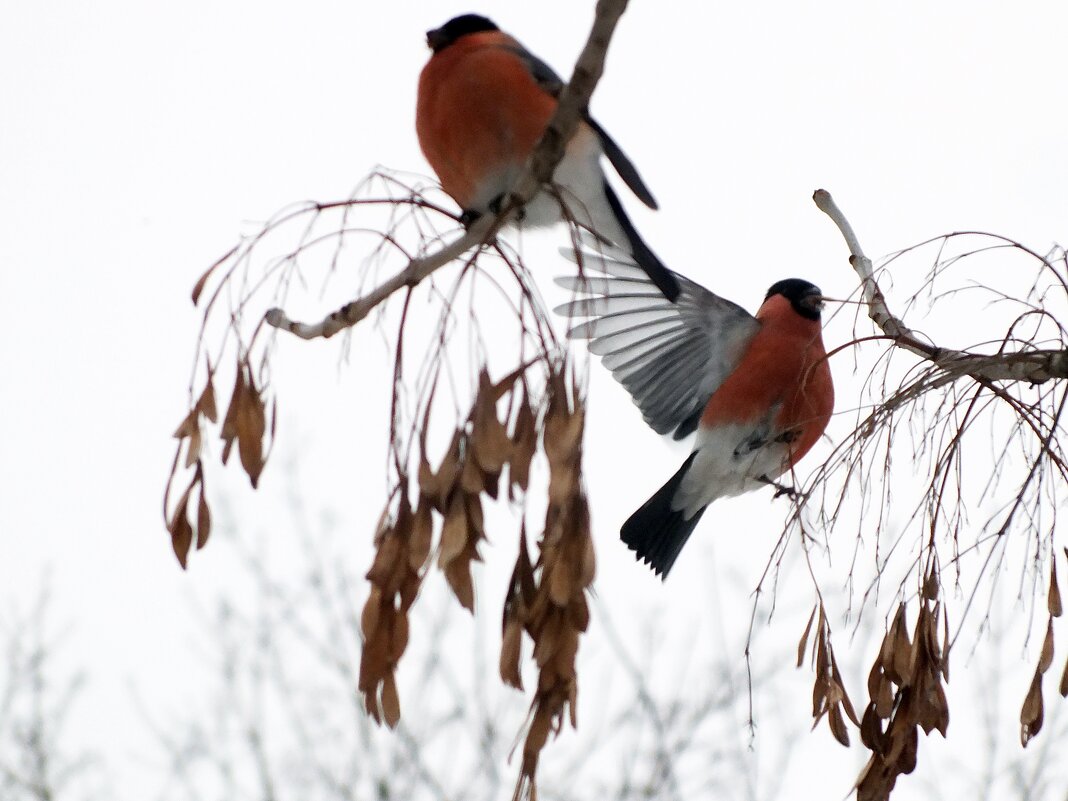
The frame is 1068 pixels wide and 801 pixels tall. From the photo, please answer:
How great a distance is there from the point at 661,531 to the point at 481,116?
1928 millimetres

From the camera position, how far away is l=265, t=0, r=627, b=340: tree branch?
1305 millimetres

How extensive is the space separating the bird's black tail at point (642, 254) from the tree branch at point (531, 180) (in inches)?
41.9

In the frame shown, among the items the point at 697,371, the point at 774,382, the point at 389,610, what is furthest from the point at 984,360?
the point at 697,371

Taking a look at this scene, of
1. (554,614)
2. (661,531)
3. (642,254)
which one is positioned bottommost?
(554,614)

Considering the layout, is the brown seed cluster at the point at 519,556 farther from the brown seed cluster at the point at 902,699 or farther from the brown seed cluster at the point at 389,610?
the brown seed cluster at the point at 902,699

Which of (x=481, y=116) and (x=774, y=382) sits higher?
(x=774, y=382)

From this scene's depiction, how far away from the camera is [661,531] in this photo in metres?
4.02

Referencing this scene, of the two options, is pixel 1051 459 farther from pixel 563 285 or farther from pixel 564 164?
pixel 563 285

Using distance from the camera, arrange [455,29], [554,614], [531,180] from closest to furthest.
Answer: [554,614] → [531,180] → [455,29]

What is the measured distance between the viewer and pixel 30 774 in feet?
24.6

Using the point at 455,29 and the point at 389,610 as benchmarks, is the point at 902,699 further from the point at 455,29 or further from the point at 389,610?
the point at 455,29

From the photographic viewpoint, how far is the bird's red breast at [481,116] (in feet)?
7.75

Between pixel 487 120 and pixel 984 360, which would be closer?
pixel 984 360

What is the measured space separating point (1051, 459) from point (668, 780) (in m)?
5.54
